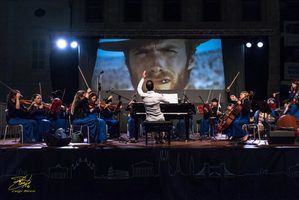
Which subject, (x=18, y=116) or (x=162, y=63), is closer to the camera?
(x=18, y=116)

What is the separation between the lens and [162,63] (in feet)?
68.3

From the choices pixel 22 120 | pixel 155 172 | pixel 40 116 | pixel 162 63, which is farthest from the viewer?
pixel 162 63

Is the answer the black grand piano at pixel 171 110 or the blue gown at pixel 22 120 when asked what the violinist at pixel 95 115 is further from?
the blue gown at pixel 22 120

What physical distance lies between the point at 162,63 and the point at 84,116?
10.1 m

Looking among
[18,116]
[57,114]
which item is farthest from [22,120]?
[57,114]

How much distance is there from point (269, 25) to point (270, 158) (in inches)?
622

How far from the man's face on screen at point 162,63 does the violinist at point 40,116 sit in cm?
822

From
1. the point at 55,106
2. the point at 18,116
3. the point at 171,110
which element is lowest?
the point at 18,116

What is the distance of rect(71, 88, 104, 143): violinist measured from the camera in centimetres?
1107

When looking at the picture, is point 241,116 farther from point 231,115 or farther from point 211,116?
point 211,116

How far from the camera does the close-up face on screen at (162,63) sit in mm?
20562

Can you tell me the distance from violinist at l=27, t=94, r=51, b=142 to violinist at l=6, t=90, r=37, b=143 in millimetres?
371

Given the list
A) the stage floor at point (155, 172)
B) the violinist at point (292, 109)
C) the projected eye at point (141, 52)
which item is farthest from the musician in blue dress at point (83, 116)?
the projected eye at point (141, 52)

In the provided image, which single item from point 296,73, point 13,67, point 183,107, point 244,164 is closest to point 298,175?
point 244,164
